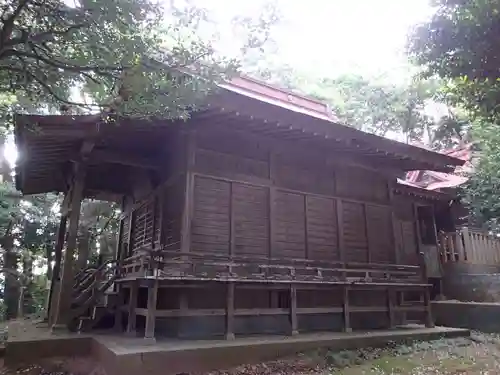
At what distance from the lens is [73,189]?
27.2ft

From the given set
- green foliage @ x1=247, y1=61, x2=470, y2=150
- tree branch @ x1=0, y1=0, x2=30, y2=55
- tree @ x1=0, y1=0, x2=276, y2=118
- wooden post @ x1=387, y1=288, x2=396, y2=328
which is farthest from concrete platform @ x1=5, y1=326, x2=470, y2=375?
green foliage @ x1=247, y1=61, x2=470, y2=150

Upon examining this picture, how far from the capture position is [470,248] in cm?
1273

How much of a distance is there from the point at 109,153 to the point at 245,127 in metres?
2.91

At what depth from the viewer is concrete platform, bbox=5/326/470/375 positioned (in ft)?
17.1

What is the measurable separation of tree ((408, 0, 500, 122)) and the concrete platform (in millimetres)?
4852

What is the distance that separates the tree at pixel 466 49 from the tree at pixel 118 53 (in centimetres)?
301

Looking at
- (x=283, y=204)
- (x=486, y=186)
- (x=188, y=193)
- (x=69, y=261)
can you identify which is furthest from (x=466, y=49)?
(x=69, y=261)

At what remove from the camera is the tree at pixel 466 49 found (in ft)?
19.4

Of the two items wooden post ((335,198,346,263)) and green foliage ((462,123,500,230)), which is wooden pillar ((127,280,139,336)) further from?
green foliage ((462,123,500,230))

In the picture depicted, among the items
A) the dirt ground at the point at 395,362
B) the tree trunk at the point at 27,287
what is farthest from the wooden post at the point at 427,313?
the tree trunk at the point at 27,287

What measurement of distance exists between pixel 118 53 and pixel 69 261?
4.59 metres

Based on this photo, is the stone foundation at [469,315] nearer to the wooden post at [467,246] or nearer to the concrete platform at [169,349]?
the wooden post at [467,246]

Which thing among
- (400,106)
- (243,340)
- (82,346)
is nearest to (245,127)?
(243,340)

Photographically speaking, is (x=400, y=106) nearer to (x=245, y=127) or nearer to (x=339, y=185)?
(x=339, y=185)
